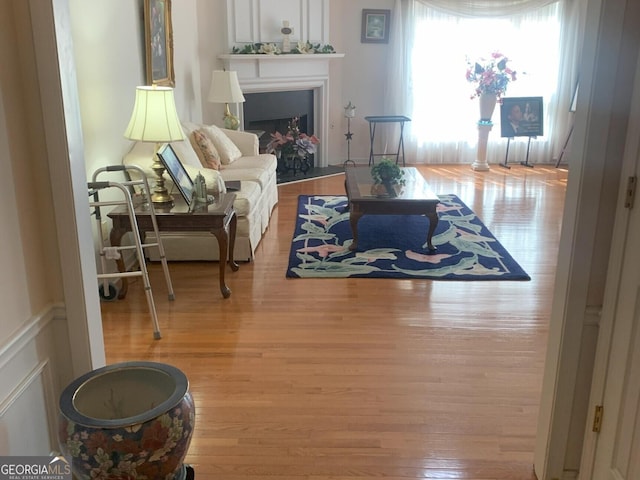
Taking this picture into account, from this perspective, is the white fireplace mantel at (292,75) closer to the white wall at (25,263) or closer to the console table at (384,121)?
the console table at (384,121)

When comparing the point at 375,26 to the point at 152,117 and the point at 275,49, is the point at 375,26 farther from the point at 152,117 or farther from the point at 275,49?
the point at 152,117

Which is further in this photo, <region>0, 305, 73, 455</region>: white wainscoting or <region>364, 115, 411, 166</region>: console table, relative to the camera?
<region>364, 115, 411, 166</region>: console table

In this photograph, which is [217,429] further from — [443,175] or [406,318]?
[443,175]

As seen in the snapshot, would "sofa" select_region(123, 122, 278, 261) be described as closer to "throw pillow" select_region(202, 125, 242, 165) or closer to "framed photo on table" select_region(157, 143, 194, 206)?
"throw pillow" select_region(202, 125, 242, 165)

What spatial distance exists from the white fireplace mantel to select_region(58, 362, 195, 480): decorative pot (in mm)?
5530

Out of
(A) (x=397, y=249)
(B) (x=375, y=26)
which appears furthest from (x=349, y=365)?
(B) (x=375, y=26)

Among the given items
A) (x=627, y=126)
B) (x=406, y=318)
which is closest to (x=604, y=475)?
(x=627, y=126)

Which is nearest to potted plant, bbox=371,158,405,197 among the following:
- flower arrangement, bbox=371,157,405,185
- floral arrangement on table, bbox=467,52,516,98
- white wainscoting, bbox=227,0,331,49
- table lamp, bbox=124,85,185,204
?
flower arrangement, bbox=371,157,405,185

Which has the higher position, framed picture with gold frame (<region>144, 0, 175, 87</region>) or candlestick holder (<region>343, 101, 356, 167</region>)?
framed picture with gold frame (<region>144, 0, 175, 87</region>)

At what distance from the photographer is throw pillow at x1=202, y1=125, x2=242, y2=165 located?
579cm

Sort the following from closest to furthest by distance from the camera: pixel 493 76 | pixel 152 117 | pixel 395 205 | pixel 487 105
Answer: pixel 152 117, pixel 395 205, pixel 493 76, pixel 487 105

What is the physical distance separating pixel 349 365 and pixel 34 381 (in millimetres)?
1597

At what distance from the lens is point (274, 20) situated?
722 centimetres

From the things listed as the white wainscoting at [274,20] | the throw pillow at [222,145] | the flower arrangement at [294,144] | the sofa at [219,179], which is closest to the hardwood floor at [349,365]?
the sofa at [219,179]
